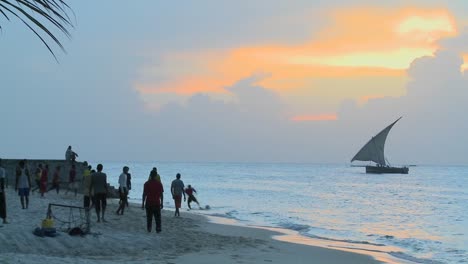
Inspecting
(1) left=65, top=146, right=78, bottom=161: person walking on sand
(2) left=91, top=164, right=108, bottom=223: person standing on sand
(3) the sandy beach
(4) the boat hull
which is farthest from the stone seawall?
(4) the boat hull

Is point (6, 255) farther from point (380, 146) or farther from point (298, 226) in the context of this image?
point (380, 146)

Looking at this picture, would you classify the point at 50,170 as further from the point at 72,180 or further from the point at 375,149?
the point at 375,149

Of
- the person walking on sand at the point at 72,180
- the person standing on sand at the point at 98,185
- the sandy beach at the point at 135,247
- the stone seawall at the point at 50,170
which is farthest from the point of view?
the stone seawall at the point at 50,170

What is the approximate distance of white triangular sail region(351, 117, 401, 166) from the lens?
307 feet

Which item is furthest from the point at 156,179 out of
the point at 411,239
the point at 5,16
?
the point at 5,16

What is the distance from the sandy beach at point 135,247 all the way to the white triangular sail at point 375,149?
81.3m

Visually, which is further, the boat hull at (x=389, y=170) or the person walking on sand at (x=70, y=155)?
the boat hull at (x=389, y=170)

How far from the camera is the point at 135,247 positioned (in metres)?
11.2

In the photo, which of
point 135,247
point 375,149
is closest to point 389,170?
point 375,149

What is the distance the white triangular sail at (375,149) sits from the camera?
93.7 metres

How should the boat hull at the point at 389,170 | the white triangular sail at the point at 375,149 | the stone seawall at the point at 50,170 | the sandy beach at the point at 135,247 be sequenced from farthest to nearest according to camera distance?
the boat hull at the point at 389,170, the white triangular sail at the point at 375,149, the stone seawall at the point at 50,170, the sandy beach at the point at 135,247

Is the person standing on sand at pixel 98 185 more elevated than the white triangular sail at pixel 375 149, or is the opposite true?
the white triangular sail at pixel 375 149

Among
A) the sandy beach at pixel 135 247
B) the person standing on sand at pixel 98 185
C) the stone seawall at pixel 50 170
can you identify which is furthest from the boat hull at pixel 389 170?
the person standing on sand at pixel 98 185

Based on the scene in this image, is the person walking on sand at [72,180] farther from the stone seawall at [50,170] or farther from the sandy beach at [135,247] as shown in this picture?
the sandy beach at [135,247]
